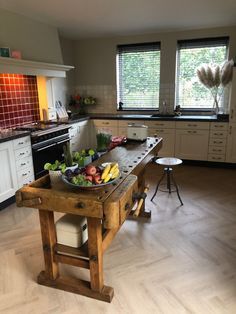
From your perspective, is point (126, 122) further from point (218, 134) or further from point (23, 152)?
point (23, 152)

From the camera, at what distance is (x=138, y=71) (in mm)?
5156

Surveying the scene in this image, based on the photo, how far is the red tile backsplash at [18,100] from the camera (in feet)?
12.2

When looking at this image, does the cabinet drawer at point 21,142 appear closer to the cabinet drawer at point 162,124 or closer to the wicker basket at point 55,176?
the wicker basket at point 55,176

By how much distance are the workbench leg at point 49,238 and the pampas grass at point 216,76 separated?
12.3 feet

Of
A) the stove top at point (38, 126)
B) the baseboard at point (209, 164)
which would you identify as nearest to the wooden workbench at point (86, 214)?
the stove top at point (38, 126)

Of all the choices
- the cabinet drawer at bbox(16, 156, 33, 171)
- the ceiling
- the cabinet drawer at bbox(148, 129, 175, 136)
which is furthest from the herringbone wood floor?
the ceiling

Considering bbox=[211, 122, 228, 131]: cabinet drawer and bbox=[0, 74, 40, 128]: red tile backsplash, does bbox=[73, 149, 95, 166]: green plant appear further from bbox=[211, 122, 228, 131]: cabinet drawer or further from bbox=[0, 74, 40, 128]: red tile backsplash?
bbox=[211, 122, 228, 131]: cabinet drawer

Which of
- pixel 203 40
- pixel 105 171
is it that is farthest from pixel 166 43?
pixel 105 171

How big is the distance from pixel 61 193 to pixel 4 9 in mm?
2920

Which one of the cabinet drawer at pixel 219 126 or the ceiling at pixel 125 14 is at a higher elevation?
the ceiling at pixel 125 14

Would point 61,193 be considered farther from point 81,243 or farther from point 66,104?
point 66,104

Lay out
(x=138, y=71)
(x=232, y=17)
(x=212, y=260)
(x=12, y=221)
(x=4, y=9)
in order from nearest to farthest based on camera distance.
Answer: (x=212, y=260), (x=12, y=221), (x=4, y=9), (x=232, y=17), (x=138, y=71)

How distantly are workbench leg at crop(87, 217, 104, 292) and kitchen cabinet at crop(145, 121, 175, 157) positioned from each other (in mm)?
3244

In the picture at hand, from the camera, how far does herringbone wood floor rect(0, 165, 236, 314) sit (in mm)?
1774
